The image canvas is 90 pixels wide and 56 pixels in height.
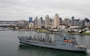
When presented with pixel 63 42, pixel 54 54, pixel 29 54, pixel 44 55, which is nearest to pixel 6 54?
pixel 29 54

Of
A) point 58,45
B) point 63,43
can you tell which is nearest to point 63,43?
point 63,43

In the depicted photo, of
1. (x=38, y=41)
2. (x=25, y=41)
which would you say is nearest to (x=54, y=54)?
(x=38, y=41)

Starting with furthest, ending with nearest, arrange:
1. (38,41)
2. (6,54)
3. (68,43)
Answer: (38,41) < (68,43) < (6,54)

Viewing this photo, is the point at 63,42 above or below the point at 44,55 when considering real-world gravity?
above

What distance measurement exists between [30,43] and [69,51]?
6.12 metres

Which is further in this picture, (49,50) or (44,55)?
(49,50)

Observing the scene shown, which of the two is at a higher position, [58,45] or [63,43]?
[63,43]

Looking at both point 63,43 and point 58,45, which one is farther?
point 58,45

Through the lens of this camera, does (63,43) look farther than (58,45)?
No

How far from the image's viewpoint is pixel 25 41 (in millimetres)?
23922

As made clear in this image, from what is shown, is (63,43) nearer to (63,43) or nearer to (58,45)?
(63,43)

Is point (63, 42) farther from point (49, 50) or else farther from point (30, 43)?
point (30, 43)

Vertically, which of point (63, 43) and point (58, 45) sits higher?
point (63, 43)

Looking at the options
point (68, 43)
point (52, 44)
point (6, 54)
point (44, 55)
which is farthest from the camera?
point (52, 44)
